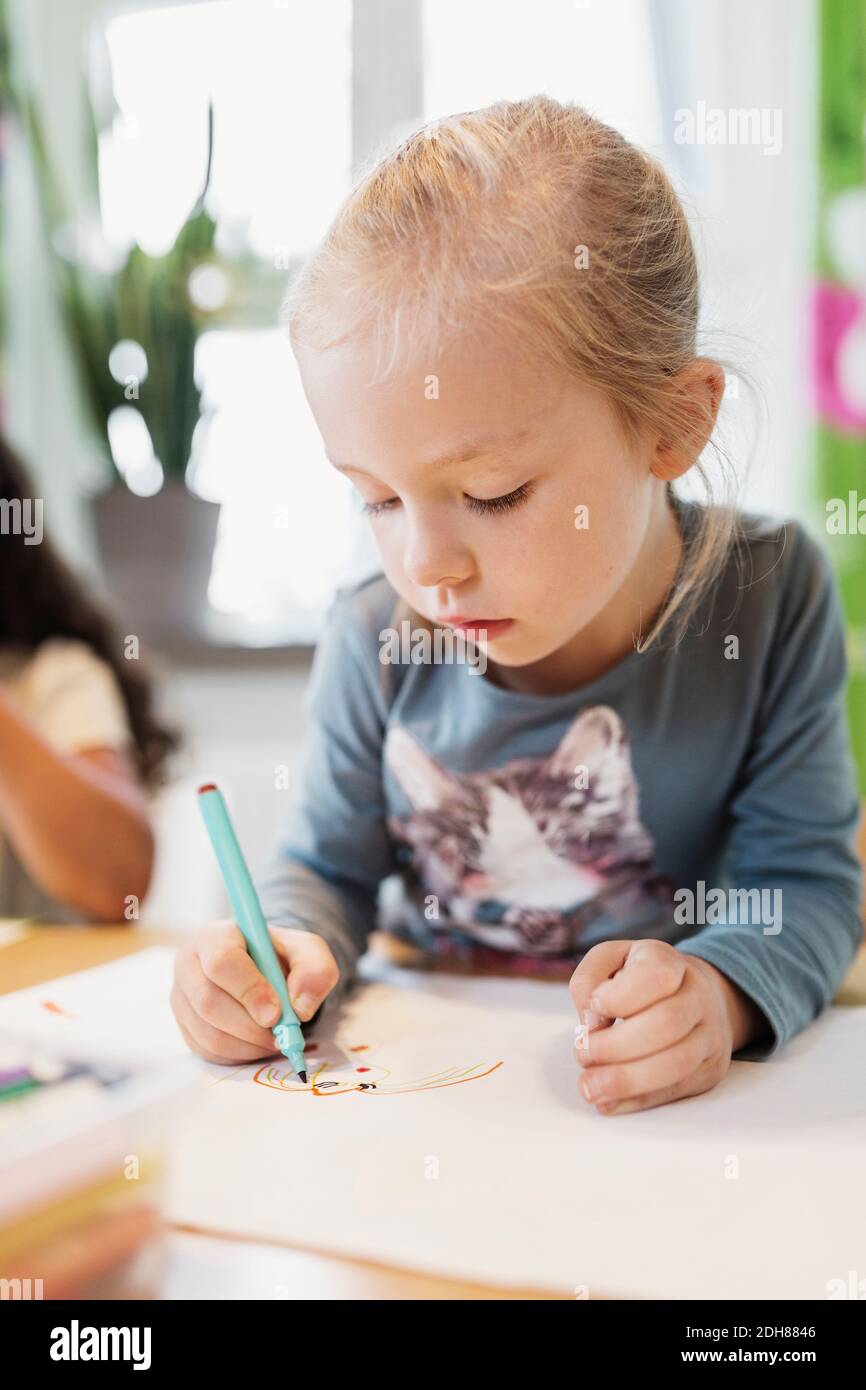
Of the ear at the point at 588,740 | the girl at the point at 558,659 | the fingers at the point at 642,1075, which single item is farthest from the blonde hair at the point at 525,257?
the fingers at the point at 642,1075

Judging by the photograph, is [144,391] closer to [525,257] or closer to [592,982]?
[525,257]

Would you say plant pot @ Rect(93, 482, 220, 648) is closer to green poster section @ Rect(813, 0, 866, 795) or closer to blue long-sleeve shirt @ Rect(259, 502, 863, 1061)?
green poster section @ Rect(813, 0, 866, 795)

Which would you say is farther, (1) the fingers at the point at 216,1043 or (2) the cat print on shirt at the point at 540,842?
(2) the cat print on shirt at the point at 540,842

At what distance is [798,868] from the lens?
0.53m

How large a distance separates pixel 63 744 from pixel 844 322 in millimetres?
905

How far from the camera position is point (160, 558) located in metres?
1.35

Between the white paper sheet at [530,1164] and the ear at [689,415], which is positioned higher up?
the ear at [689,415]

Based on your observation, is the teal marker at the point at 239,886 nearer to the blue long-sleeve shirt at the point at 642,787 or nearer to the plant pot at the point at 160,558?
the blue long-sleeve shirt at the point at 642,787

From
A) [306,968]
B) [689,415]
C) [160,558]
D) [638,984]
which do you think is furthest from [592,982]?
[160,558]

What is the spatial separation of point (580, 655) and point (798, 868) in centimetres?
14

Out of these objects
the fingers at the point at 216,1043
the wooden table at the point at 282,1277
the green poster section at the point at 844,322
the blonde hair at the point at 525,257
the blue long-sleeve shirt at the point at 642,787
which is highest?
the green poster section at the point at 844,322

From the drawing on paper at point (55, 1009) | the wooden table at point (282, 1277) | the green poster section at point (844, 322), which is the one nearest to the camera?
the wooden table at point (282, 1277)

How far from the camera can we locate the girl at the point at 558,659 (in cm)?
42
